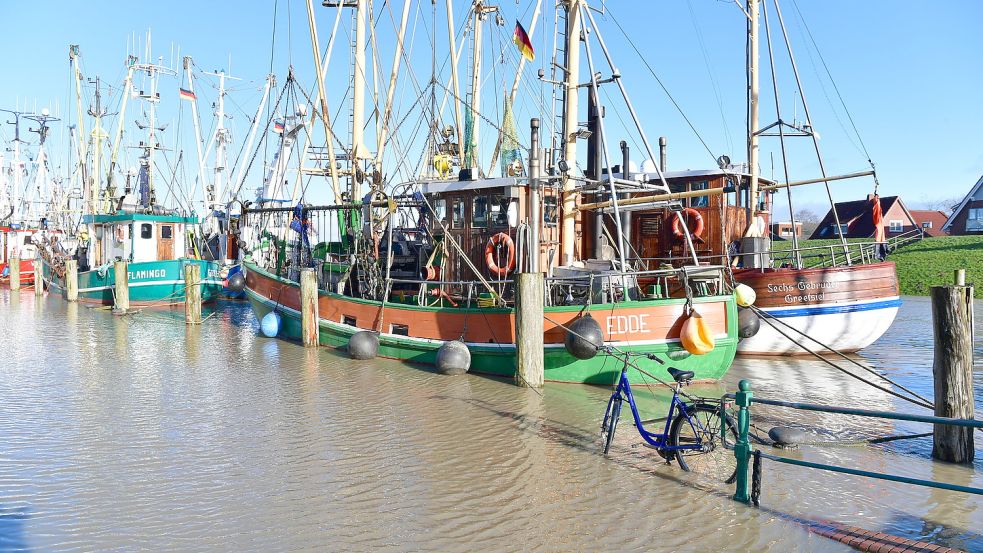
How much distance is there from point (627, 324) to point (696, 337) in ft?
3.94

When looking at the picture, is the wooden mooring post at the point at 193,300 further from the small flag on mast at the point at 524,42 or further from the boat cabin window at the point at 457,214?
the small flag on mast at the point at 524,42

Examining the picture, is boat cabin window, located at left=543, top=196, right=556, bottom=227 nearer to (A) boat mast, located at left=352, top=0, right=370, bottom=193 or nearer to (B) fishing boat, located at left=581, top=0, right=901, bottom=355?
(B) fishing boat, located at left=581, top=0, right=901, bottom=355

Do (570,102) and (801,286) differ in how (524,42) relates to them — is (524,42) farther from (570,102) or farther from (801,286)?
(801,286)

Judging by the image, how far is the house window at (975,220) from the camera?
43.2 m

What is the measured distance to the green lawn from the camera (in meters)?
33.4

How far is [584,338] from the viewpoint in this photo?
11.8 m

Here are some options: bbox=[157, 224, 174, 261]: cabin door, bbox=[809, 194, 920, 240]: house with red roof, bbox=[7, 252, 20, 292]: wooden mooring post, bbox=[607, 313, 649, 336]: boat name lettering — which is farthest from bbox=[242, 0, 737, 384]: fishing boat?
bbox=[809, 194, 920, 240]: house with red roof

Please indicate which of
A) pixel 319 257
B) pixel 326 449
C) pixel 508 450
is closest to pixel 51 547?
pixel 326 449

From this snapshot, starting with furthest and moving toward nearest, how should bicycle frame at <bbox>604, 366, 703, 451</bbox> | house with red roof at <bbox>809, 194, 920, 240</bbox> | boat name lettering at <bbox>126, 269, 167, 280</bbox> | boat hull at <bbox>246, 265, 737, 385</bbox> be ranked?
house with red roof at <bbox>809, 194, 920, 240</bbox> → boat name lettering at <bbox>126, 269, 167, 280</bbox> → boat hull at <bbox>246, 265, 737, 385</bbox> → bicycle frame at <bbox>604, 366, 703, 451</bbox>

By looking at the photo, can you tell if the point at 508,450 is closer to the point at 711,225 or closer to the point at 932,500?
the point at 932,500

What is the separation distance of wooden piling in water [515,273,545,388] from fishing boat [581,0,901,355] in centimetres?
354

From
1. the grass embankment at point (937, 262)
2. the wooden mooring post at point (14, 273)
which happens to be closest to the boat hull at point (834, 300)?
the grass embankment at point (937, 262)

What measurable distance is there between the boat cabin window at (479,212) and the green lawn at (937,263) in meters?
27.3

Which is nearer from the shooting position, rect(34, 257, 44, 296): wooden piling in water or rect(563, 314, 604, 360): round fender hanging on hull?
rect(563, 314, 604, 360): round fender hanging on hull
